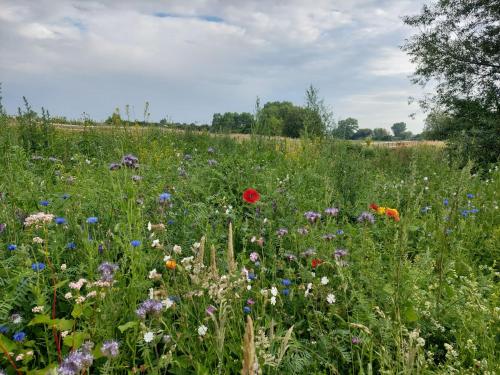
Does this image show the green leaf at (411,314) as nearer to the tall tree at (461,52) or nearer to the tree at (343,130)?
the tree at (343,130)

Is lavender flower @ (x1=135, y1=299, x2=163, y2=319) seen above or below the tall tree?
below

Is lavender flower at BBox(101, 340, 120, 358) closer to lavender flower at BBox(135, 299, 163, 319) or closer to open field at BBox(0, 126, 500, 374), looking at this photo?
open field at BBox(0, 126, 500, 374)

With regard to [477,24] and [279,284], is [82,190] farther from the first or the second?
[477,24]

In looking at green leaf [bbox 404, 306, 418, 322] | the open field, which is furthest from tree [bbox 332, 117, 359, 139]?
green leaf [bbox 404, 306, 418, 322]

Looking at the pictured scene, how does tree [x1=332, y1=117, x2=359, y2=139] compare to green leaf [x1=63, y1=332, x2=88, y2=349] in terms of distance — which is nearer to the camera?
green leaf [x1=63, y1=332, x2=88, y2=349]

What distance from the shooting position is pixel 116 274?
2.33m

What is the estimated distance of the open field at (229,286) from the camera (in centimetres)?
180

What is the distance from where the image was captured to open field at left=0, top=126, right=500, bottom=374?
1800 mm

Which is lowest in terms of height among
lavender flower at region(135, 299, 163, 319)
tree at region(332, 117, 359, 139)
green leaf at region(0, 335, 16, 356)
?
green leaf at region(0, 335, 16, 356)

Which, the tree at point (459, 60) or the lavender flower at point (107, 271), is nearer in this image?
the lavender flower at point (107, 271)

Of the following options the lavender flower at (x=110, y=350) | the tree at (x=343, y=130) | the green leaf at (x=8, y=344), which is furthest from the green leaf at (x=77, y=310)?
the tree at (x=343, y=130)

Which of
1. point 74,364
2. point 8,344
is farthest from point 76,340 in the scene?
point 74,364

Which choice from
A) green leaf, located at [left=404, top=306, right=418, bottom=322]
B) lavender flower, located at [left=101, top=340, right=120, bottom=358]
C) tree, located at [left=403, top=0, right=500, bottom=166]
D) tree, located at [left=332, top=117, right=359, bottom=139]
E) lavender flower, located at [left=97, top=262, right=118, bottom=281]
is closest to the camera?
lavender flower, located at [left=101, top=340, right=120, bottom=358]

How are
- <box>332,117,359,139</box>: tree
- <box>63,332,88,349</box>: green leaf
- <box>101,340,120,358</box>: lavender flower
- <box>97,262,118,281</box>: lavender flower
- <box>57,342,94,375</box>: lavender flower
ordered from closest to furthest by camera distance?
1. <box>57,342,94,375</box>: lavender flower
2. <box>101,340,120,358</box>: lavender flower
3. <box>63,332,88,349</box>: green leaf
4. <box>97,262,118,281</box>: lavender flower
5. <box>332,117,359,139</box>: tree
